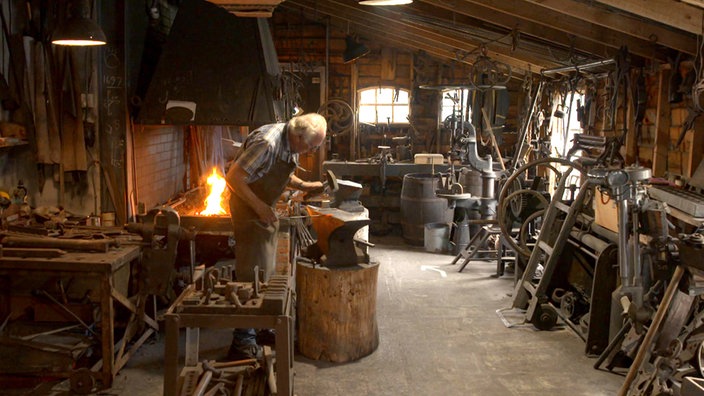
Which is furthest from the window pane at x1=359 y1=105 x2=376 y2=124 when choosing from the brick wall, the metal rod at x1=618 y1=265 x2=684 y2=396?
the metal rod at x1=618 y1=265 x2=684 y2=396

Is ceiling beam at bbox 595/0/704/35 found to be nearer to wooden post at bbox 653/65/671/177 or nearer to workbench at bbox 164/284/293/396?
wooden post at bbox 653/65/671/177

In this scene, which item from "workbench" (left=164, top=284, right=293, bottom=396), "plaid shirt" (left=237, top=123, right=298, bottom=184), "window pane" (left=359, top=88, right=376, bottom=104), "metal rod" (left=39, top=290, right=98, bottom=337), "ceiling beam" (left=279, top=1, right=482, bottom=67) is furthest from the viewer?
"window pane" (left=359, top=88, right=376, bottom=104)

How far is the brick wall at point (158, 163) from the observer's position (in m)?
6.17

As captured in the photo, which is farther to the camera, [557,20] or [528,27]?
[528,27]

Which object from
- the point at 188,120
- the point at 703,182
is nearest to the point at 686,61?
the point at 703,182

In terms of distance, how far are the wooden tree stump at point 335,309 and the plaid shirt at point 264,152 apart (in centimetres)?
86

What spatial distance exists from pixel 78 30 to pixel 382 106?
8120mm

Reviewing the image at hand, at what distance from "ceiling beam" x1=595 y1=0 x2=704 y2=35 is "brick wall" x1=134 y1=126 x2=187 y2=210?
4015 millimetres

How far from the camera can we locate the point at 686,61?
17.6ft

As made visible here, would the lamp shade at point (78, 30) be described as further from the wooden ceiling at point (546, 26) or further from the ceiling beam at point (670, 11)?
the ceiling beam at point (670, 11)

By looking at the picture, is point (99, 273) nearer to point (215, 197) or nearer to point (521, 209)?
point (215, 197)

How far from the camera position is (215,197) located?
672 cm

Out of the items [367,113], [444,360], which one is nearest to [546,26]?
[444,360]

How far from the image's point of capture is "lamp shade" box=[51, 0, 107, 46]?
4578 mm
